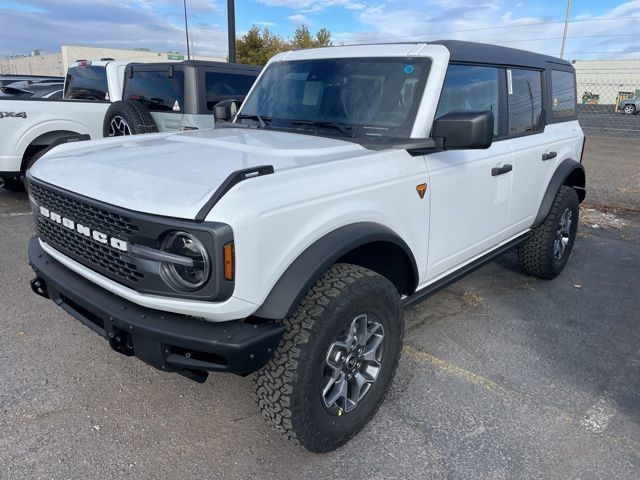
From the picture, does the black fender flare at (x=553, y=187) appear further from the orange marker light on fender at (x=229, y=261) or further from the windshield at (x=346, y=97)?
the orange marker light on fender at (x=229, y=261)

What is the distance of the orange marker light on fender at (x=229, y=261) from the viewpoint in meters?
1.94

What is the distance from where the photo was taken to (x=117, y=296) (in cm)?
238

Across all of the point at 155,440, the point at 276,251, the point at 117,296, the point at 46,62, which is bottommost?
the point at 155,440

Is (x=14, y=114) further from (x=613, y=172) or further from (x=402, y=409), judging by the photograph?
(x=613, y=172)

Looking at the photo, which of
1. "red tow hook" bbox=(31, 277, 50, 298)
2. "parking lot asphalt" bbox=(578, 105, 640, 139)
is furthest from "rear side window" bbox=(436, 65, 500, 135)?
"parking lot asphalt" bbox=(578, 105, 640, 139)

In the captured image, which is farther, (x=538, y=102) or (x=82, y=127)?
(x=82, y=127)

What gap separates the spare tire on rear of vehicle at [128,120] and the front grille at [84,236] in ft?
11.0

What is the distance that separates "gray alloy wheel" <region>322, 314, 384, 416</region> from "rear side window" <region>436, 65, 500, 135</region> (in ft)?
4.41

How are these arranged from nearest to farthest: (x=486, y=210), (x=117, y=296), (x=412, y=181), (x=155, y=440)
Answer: (x=117, y=296) < (x=155, y=440) < (x=412, y=181) < (x=486, y=210)

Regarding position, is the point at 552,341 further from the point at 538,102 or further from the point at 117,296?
the point at 117,296

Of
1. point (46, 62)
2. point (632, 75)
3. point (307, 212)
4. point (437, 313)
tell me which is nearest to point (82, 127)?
point (437, 313)

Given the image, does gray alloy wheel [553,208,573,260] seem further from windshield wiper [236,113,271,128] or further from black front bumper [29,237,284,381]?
black front bumper [29,237,284,381]

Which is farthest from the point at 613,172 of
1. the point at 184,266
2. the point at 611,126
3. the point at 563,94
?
the point at 611,126

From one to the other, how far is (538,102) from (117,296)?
3542mm
